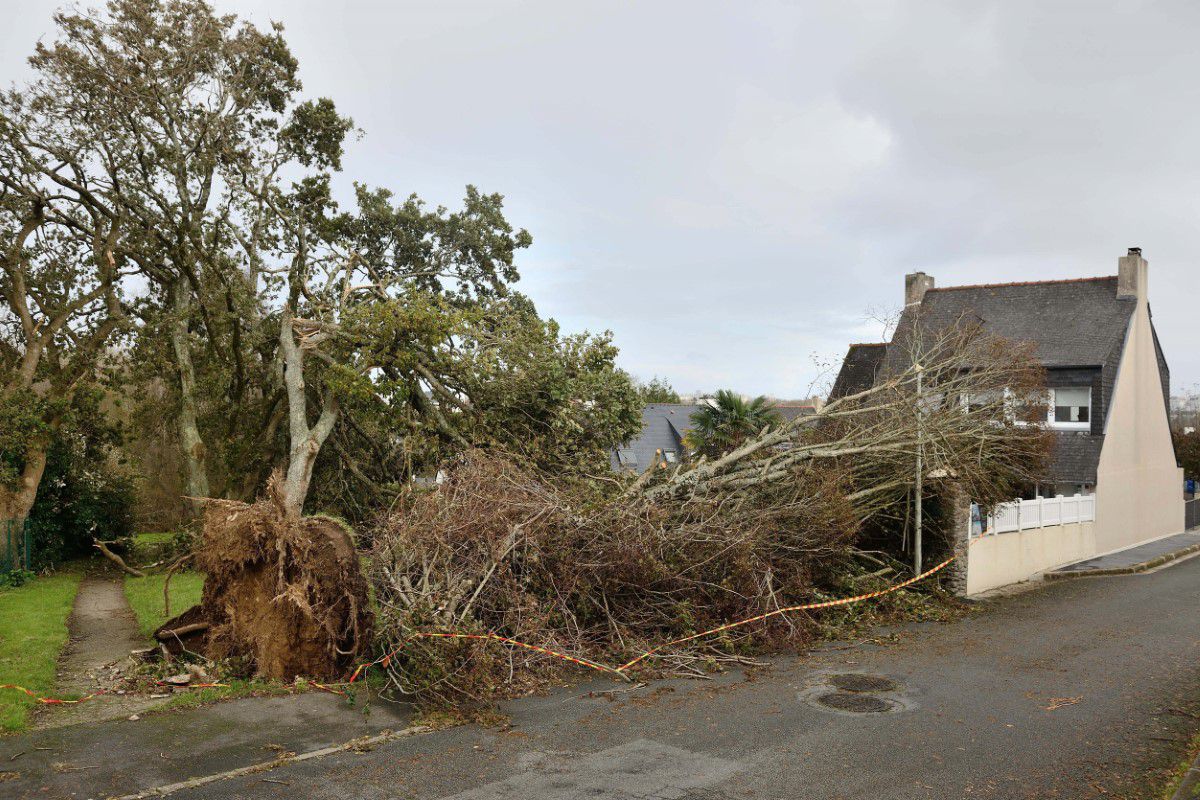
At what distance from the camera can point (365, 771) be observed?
6.32m

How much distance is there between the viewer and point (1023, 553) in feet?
62.1

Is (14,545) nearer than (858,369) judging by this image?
Yes

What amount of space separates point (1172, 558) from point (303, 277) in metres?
24.4

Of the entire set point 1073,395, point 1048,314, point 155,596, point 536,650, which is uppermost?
point 1048,314

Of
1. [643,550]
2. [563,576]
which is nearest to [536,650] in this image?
[563,576]

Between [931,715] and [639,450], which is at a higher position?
[639,450]

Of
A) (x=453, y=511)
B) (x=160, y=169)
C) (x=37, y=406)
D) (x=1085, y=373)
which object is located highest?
(x=160, y=169)

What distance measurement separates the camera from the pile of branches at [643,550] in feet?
28.5

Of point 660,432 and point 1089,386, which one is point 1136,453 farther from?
point 660,432

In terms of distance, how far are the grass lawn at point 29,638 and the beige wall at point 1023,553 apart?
14147 mm

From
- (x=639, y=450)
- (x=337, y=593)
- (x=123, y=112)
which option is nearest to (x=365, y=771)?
(x=337, y=593)

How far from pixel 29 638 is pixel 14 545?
312 inches

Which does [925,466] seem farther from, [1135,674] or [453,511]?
[453,511]

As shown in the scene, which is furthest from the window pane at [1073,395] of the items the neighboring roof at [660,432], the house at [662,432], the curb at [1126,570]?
the neighboring roof at [660,432]
